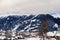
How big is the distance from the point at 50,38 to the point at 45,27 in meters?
7.66

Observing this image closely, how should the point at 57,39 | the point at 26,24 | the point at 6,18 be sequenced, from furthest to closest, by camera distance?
the point at 6,18 → the point at 26,24 → the point at 57,39

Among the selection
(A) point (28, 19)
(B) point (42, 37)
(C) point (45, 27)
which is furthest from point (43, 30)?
(A) point (28, 19)

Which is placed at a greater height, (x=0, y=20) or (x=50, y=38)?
(x=0, y=20)

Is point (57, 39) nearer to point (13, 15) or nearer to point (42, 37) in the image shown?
point (42, 37)

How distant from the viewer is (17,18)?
82250 millimetres

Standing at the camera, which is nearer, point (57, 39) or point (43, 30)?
point (43, 30)

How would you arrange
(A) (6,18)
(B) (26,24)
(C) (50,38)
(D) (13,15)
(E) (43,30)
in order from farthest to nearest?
1. (D) (13,15)
2. (A) (6,18)
3. (B) (26,24)
4. (C) (50,38)
5. (E) (43,30)

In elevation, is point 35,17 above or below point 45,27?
above

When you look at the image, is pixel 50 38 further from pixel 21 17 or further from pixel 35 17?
pixel 21 17

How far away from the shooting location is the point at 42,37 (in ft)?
73.9

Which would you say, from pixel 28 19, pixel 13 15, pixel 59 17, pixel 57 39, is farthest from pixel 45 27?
pixel 13 15

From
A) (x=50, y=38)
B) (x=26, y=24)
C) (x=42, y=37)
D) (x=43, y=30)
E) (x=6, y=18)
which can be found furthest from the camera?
(x=6, y=18)

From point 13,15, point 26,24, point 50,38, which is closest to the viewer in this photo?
point 50,38

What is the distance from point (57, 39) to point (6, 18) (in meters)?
53.5
